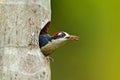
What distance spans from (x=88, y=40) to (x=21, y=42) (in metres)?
6.57

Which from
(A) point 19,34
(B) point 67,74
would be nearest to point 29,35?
(A) point 19,34

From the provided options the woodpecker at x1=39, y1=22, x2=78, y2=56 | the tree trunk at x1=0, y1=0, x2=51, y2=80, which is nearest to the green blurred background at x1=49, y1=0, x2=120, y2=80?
the woodpecker at x1=39, y1=22, x2=78, y2=56

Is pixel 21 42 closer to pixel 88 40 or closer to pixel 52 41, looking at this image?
pixel 52 41

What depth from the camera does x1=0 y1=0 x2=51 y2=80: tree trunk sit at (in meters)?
3.94

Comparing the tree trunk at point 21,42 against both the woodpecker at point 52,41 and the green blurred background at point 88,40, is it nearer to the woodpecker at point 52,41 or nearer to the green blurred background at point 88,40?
the woodpecker at point 52,41

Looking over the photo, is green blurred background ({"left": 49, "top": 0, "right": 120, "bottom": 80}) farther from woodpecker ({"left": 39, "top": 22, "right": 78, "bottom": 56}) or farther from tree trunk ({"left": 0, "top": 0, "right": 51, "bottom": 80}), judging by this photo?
tree trunk ({"left": 0, "top": 0, "right": 51, "bottom": 80})

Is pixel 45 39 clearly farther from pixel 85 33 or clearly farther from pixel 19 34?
pixel 85 33

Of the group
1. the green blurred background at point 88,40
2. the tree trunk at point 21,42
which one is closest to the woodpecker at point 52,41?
the tree trunk at point 21,42

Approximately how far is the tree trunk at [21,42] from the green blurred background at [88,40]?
5.66m

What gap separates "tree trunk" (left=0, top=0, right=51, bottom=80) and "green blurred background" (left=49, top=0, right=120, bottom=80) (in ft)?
18.6

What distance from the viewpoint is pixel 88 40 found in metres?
10.5

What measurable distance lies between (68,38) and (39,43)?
20cm

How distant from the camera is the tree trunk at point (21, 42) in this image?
3.94 m

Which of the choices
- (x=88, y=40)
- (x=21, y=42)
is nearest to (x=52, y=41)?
(x=21, y=42)
